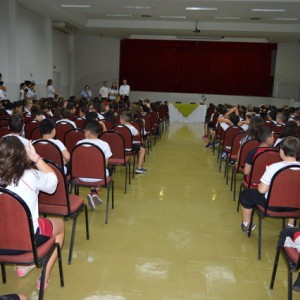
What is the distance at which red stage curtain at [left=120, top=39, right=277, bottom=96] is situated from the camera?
69.9ft

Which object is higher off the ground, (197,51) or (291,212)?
(197,51)

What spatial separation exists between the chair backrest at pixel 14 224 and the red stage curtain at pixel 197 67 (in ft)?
66.2

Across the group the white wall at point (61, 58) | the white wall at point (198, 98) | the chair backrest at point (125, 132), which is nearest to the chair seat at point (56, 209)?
the chair backrest at point (125, 132)

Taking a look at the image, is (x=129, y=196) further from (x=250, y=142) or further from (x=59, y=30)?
(x=59, y=30)

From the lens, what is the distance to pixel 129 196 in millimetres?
5379

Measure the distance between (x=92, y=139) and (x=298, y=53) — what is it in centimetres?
1971

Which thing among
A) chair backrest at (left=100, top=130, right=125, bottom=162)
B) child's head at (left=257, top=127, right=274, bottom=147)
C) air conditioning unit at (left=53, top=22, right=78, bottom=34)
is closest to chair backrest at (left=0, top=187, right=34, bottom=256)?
chair backrest at (left=100, top=130, right=125, bottom=162)

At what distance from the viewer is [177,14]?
14.7 meters

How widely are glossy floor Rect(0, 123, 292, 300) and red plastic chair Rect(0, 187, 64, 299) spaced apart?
23.9 inches

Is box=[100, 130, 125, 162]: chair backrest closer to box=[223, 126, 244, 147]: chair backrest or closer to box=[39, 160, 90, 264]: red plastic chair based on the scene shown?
box=[39, 160, 90, 264]: red plastic chair

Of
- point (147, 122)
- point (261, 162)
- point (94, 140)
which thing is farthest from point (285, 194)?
point (147, 122)

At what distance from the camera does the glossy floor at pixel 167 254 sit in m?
2.95

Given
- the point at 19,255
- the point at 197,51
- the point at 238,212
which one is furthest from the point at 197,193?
the point at 197,51

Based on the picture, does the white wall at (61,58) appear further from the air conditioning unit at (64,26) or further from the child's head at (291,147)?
the child's head at (291,147)
